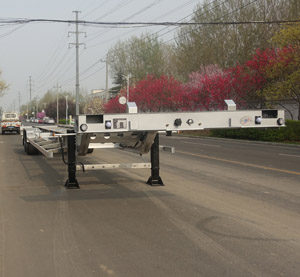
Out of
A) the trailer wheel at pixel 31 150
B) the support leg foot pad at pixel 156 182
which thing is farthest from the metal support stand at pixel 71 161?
the trailer wheel at pixel 31 150

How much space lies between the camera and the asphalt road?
4.32m

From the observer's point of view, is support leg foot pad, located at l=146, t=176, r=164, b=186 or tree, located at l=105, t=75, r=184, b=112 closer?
support leg foot pad, located at l=146, t=176, r=164, b=186

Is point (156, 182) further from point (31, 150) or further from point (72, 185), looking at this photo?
point (31, 150)

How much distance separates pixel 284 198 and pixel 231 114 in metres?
2.29

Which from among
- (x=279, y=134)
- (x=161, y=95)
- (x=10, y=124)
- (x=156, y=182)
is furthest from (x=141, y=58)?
(x=156, y=182)

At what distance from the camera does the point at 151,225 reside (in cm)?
587

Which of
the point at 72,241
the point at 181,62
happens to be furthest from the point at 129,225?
the point at 181,62

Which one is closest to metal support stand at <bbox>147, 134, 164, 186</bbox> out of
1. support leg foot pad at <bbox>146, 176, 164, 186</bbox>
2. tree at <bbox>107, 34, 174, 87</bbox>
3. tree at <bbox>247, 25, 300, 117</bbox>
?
support leg foot pad at <bbox>146, 176, 164, 186</bbox>

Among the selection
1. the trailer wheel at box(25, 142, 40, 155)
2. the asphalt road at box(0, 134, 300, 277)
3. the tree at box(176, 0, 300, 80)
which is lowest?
the asphalt road at box(0, 134, 300, 277)

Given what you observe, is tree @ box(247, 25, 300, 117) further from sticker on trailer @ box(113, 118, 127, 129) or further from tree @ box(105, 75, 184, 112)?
sticker on trailer @ box(113, 118, 127, 129)

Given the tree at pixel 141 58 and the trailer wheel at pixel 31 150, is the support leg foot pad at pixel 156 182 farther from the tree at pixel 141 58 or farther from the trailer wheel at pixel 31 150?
the tree at pixel 141 58

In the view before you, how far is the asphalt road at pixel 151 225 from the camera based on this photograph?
432 cm

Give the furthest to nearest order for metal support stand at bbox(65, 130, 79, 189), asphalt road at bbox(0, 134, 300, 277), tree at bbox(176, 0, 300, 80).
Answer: tree at bbox(176, 0, 300, 80), metal support stand at bbox(65, 130, 79, 189), asphalt road at bbox(0, 134, 300, 277)

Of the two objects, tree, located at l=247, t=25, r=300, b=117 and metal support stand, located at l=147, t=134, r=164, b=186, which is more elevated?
tree, located at l=247, t=25, r=300, b=117
